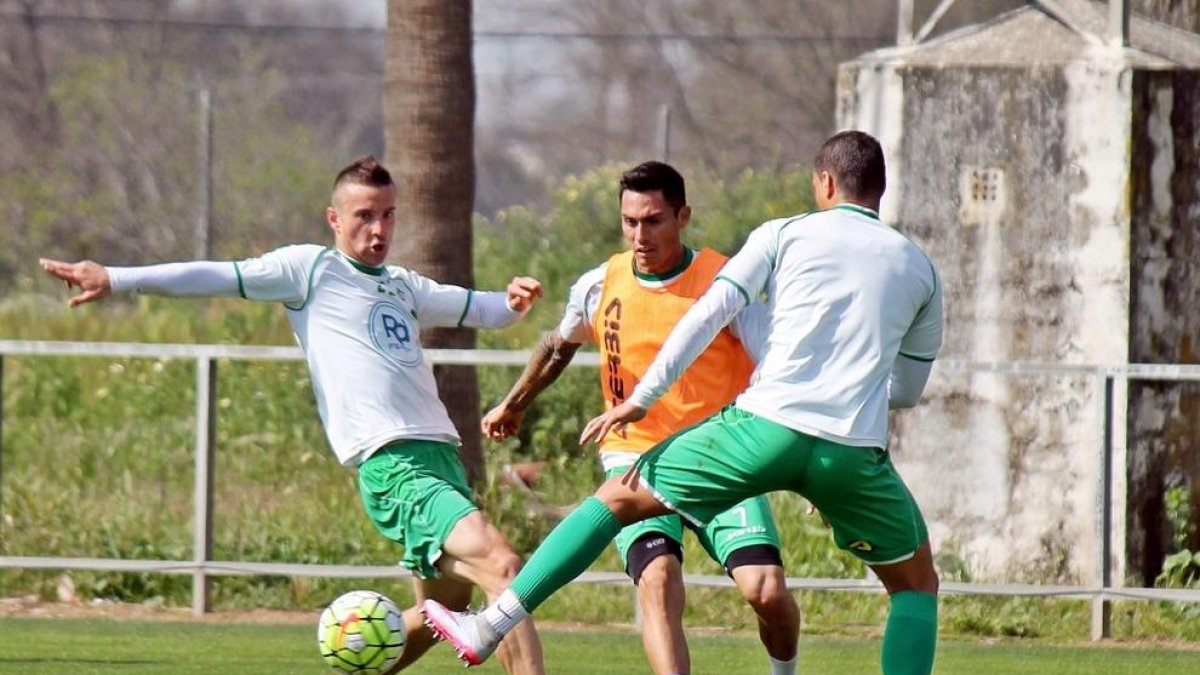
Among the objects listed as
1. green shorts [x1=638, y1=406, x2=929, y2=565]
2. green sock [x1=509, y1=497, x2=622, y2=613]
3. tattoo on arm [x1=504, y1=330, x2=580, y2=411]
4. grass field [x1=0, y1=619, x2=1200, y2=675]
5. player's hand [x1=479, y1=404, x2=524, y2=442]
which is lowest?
grass field [x1=0, y1=619, x2=1200, y2=675]

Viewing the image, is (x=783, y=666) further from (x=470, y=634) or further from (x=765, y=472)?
(x=470, y=634)

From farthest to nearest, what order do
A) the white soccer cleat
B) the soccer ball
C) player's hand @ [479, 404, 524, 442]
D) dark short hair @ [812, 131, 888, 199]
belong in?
player's hand @ [479, 404, 524, 442]
the soccer ball
dark short hair @ [812, 131, 888, 199]
the white soccer cleat

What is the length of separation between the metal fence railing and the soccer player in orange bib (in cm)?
345

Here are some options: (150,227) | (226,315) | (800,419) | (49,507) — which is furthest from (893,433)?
(150,227)

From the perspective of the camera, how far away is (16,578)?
488 inches

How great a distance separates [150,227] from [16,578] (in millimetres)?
14233

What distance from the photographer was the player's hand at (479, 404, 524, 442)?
7891 mm

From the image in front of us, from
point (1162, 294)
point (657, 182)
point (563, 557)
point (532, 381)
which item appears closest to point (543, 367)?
point (532, 381)

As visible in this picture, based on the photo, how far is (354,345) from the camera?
24.5 feet

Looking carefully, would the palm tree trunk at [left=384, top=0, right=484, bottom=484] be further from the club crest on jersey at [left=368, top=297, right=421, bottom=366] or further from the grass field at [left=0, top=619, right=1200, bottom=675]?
the club crest on jersey at [left=368, top=297, right=421, bottom=366]

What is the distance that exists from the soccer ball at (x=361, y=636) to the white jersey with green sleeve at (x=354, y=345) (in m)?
0.50

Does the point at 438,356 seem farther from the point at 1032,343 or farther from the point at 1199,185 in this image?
the point at 1199,185

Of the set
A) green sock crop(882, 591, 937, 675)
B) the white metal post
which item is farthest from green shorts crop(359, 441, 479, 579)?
the white metal post

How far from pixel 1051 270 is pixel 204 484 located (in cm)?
476
